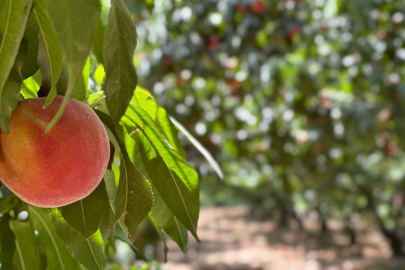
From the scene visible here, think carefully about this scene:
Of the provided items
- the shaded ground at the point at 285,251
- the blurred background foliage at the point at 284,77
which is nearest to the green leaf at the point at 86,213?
the blurred background foliage at the point at 284,77

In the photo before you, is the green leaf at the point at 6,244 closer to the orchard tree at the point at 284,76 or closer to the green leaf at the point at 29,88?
the green leaf at the point at 29,88

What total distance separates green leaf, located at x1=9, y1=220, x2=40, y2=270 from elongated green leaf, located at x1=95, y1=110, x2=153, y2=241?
0.29 m

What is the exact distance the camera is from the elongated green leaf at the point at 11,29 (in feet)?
1.10

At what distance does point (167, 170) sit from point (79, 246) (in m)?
0.16

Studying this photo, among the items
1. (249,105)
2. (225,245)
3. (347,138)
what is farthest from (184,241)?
(225,245)

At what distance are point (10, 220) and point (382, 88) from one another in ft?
9.48

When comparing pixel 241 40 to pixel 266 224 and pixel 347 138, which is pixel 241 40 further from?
pixel 266 224

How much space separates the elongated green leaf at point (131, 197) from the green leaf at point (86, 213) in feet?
0.10

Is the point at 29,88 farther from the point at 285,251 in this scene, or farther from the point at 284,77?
the point at 285,251

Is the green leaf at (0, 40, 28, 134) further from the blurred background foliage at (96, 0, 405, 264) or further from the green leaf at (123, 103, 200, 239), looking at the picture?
the blurred background foliage at (96, 0, 405, 264)

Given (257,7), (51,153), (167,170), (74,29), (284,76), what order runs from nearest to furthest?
1. (74,29)
2. (51,153)
3. (167,170)
4. (257,7)
5. (284,76)

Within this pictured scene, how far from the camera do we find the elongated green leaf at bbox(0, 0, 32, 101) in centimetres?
33

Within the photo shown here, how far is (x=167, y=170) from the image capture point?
524 mm

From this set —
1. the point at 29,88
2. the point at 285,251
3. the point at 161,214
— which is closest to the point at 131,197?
the point at 161,214
